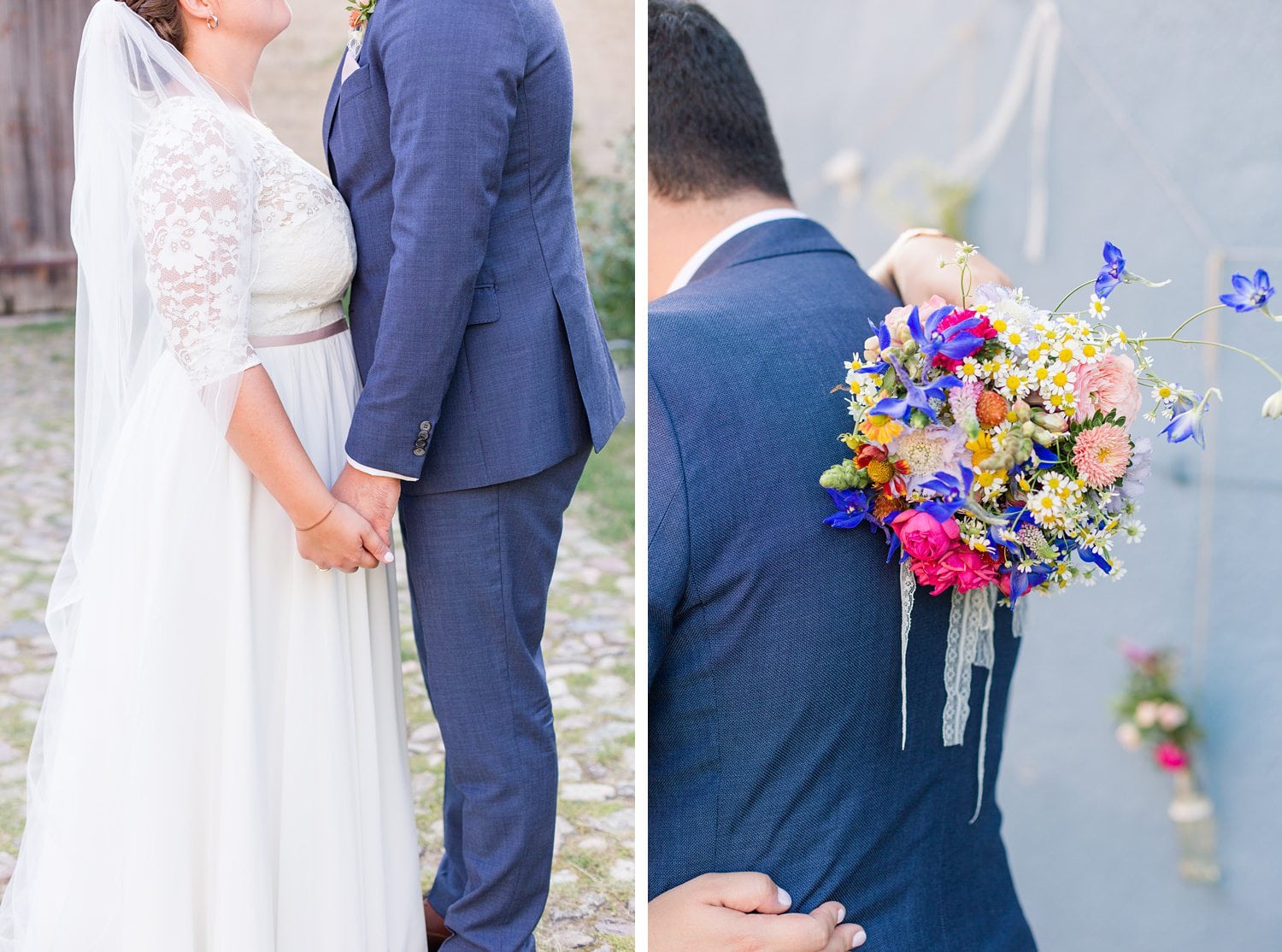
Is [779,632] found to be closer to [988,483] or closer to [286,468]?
[988,483]

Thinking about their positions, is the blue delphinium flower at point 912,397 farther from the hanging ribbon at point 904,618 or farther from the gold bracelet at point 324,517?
the gold bracelet at point 324,517

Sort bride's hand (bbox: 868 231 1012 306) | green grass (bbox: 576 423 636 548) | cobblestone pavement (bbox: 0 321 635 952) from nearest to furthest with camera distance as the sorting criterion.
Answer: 1. bride's hand (bbox: 868 231 1012 306)
2. cobblestone pavement (bbox: 0 321 635 952)
3. green grass (bbox: 576 423 636 548)

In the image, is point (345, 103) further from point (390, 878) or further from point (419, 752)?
point (419, 752)

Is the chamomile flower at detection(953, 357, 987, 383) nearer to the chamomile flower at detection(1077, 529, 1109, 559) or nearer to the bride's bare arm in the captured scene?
the chamomile flower at detection(1077, 529, 1109, 559)

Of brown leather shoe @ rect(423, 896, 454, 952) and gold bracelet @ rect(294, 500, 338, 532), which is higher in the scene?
gold bracelet @ rect(294, 500, 338, 532)

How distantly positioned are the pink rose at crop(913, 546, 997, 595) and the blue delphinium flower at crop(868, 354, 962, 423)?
184 millimetres

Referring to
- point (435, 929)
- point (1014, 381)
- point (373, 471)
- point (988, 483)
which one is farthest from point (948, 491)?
point (435, 929)

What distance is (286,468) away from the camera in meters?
1.90

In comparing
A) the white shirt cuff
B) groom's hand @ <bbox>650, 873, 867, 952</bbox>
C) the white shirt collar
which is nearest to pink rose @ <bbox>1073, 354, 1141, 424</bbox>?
the white shirt collar

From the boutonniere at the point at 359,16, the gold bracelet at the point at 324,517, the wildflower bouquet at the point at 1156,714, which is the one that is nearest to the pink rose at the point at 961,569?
the gold bracelet at the point at 324,517

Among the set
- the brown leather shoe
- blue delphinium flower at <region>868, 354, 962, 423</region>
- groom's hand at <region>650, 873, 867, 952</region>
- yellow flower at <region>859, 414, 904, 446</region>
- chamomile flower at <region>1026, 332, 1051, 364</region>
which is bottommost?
the brown leather shoe

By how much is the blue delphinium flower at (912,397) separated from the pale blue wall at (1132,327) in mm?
1539

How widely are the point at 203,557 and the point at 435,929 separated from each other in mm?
1050

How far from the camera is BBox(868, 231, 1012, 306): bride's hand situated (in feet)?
6.02
